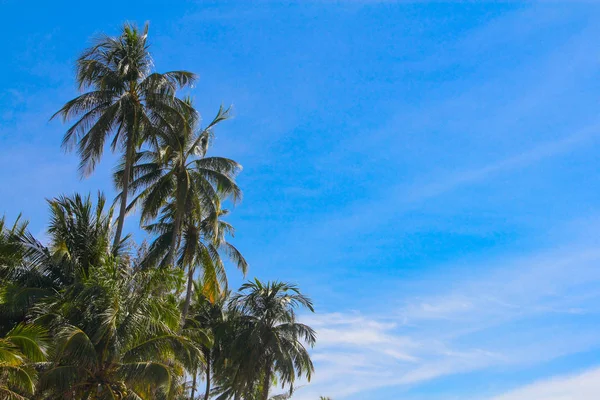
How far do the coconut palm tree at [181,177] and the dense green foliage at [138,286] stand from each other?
59mm

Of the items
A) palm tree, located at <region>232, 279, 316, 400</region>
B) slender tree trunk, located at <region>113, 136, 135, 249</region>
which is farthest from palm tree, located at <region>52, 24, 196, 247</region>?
palm tree, located at <region>232, 279, 316, 400</region>

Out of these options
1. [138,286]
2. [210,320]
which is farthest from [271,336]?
[138,286]

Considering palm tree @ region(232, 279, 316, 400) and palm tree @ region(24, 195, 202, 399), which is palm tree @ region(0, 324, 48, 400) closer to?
palm tree @ region(24, 195, 202, 399)

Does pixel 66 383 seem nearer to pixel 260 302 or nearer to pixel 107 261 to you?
pixel 107 261

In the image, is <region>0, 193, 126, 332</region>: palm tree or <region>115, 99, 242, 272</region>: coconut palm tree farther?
<region>115, 99, 242, 272</region>: coconut palm tree

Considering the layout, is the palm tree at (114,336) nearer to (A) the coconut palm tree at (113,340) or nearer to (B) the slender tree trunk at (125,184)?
(A) the coconut palm tree at (113,340)

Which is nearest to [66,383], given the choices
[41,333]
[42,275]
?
[41,333]

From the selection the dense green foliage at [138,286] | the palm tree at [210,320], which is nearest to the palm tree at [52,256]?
the dense green foliage at [138,286]

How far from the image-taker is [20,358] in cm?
1636

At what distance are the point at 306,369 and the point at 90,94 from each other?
17.7 meters

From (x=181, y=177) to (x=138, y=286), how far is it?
931 centimetres

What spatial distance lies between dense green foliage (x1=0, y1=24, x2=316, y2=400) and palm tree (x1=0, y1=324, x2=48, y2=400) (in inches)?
2.0

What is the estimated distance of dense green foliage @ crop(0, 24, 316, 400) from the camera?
1916 centimetres

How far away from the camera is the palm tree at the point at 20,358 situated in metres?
16.3
